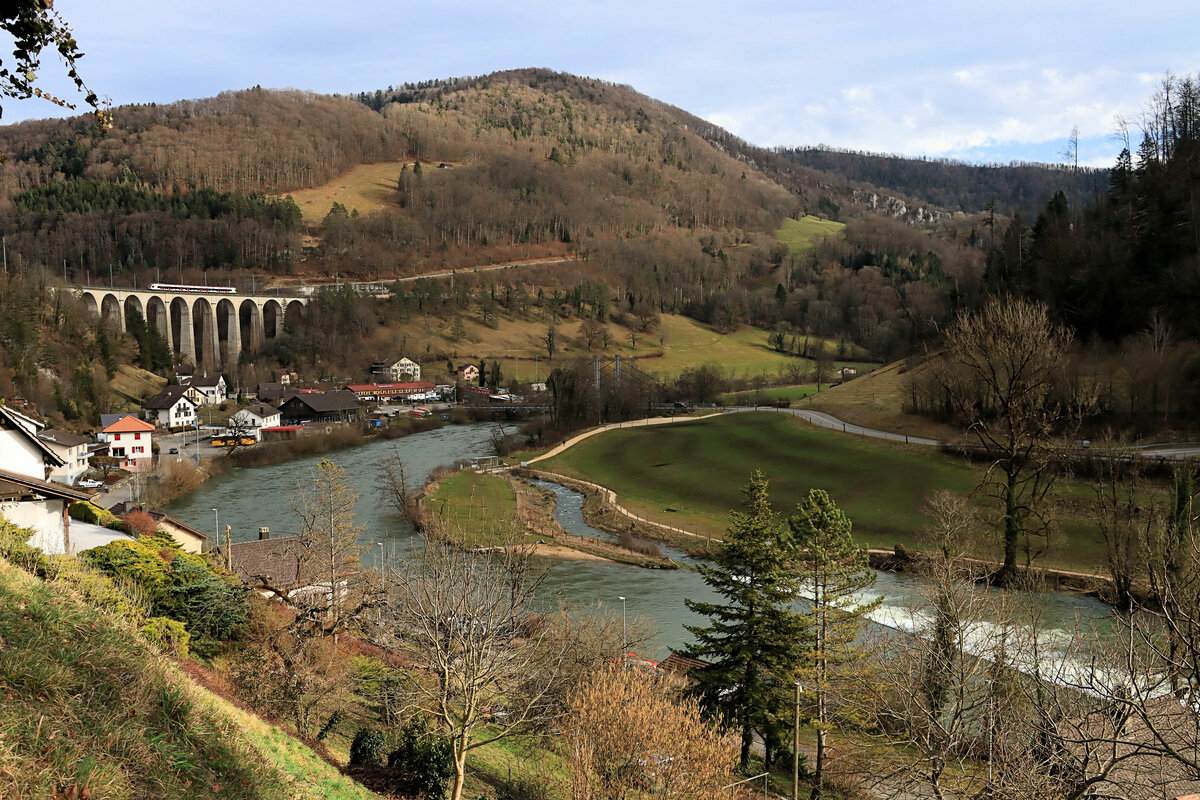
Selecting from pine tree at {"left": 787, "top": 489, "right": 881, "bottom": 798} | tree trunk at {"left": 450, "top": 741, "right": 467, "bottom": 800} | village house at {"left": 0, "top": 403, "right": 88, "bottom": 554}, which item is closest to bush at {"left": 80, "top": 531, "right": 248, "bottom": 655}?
village house at {"left": 0, "top": 403, "right": 88, "bottom": 554}

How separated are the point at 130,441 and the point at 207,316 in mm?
68543

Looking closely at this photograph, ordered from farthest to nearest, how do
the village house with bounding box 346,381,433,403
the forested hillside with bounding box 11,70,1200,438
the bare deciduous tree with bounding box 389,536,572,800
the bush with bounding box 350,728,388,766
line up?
the village house with bounding box 346,381,433,403 < the forested hillside with bounding box 11,70,1200,438 < the bush with bounding box 350,728,388,766 < the bare deciduous tree with bounding box 389,536,572,800

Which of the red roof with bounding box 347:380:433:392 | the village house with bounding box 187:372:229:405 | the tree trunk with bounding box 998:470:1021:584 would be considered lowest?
the red roof with bounding box 347:380:433:392

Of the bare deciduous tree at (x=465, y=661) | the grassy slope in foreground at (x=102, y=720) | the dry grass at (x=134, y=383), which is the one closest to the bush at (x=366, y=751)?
the bare deciduous tree at (x=465, y=661)

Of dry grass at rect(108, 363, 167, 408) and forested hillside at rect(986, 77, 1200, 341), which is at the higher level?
forested hillside at rect(986, 77, 1200, 341)

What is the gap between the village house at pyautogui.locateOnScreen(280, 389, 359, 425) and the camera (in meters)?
87.1

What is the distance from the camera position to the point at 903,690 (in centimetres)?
1258

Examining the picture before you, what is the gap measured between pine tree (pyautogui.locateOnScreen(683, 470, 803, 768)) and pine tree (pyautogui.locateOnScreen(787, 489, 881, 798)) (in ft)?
1.54

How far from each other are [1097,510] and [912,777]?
1160 inches

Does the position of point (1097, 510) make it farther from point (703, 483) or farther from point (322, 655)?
point (322, 655)

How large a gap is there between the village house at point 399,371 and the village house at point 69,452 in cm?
5318

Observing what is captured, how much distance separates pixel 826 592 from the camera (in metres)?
20.9

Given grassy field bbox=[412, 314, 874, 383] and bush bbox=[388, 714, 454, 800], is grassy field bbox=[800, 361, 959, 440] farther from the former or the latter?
bush bbox=[388, 714, 454, 800]

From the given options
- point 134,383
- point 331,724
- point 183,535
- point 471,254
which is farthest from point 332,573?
point 471,254
